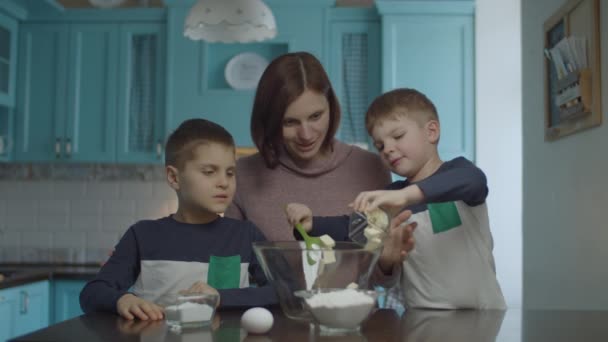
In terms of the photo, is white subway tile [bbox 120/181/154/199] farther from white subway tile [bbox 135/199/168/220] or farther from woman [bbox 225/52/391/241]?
woman [bbox 225/52/391/241]

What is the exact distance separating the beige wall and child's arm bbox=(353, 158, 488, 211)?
1.63 ft

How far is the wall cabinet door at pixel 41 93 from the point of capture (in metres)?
3.91

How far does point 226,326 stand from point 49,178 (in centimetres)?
355

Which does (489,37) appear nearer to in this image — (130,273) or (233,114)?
(233,114)

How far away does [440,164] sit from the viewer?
5.33 ft

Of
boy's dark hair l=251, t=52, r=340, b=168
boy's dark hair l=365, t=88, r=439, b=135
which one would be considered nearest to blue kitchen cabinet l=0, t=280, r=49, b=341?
boy's dark hair l=251, t=52, r=340, b=168

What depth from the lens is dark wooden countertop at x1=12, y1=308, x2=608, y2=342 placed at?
3.20 ft

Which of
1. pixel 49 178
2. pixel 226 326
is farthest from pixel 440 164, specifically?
pixel 49 178

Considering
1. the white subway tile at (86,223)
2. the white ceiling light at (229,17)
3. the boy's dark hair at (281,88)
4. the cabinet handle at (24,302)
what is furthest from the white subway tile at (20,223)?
the boy's dark hair at (281,88)

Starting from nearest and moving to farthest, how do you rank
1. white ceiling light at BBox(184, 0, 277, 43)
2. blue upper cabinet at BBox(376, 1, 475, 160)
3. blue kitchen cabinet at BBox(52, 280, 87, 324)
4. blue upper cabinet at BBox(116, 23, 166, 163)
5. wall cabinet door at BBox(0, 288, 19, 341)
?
white ceiling light at BBox(184, 0, 277, 43)
wall cabinet door at BBox(0, 288, 19, 341)
blue kitchen cabinet at BBox(52, 280, 87, 324)
blue upper cabinet at BBox(376, 1, 475, 160)
blue upper cabinet at BBox(116, 23, 166, 163)

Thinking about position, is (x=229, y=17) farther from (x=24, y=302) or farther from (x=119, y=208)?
(x=119, y=208)

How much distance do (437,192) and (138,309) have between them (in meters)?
0.60

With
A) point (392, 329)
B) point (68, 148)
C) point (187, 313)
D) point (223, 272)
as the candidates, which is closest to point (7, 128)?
point (68, 148)

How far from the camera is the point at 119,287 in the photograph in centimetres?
139
